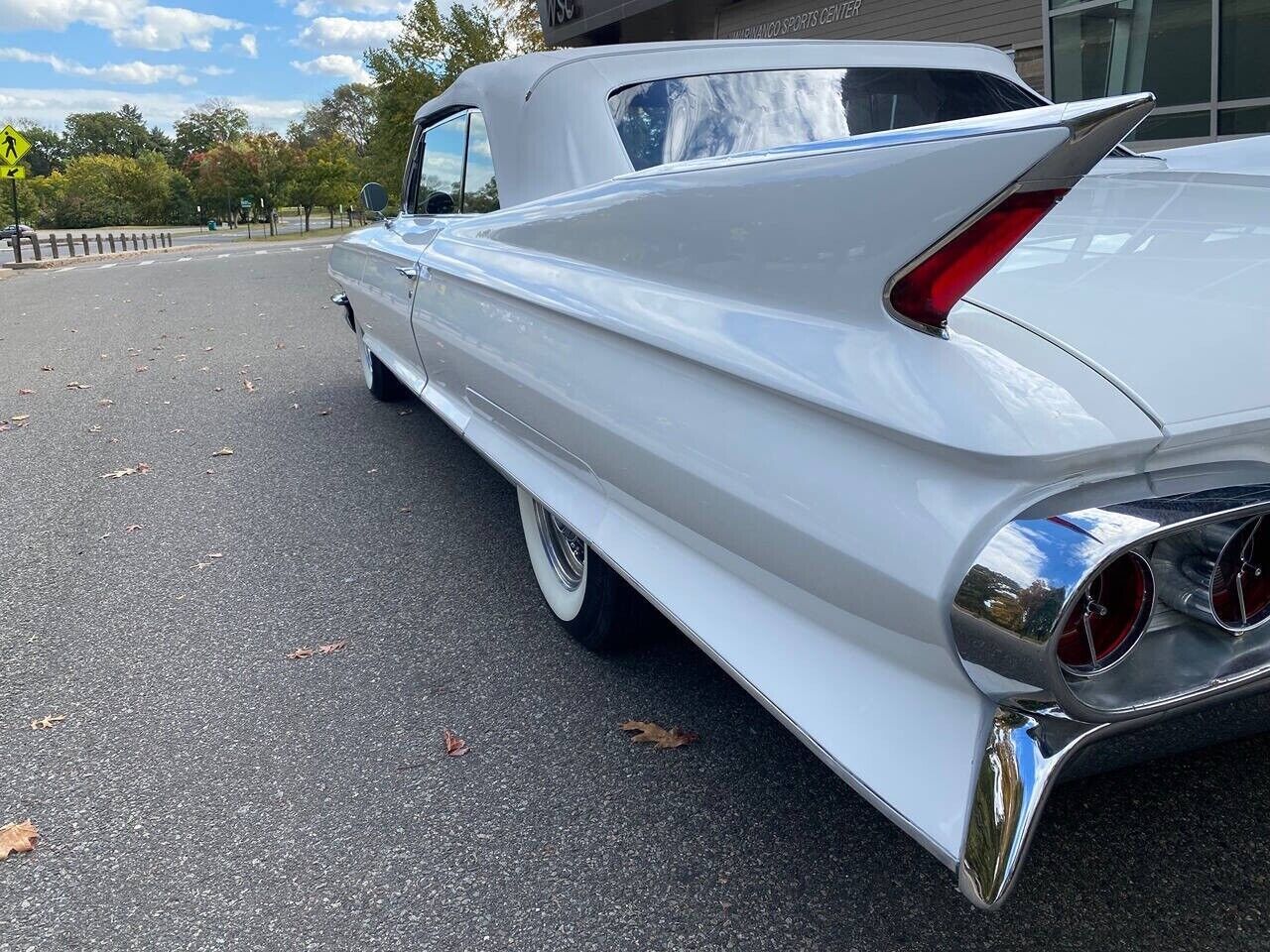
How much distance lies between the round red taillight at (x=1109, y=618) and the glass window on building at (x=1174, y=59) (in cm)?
806

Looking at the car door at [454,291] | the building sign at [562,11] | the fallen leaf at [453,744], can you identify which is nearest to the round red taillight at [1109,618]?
the fallen leaf at [453,744]

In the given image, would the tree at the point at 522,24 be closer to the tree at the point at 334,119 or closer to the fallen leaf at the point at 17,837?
the fallen leaf at the point at 17,837

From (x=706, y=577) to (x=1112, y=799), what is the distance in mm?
1056

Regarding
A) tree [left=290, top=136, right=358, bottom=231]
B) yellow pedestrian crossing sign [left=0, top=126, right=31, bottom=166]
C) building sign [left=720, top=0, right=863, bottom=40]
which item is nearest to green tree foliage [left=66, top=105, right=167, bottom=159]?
tree [left=290, top=136, right=358, bottom=231]

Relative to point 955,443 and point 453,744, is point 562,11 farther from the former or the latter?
point 955,443

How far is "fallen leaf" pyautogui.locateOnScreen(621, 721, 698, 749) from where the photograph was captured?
99.6 inches

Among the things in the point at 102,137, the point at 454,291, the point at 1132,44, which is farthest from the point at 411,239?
the point at 102,137

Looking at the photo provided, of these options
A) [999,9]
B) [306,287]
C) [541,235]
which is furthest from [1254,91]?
[306,287]

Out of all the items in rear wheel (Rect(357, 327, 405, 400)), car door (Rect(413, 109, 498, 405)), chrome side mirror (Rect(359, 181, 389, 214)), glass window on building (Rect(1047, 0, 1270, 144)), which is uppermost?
glass window on building (Rect(1047, 0, 1270, 144))

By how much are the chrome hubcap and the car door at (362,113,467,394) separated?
121cm

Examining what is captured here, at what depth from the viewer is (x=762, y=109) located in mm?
2826

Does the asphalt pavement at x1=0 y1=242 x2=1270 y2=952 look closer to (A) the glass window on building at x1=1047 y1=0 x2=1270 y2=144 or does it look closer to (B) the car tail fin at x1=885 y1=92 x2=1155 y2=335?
(B) the car tail fin at x1=885 y1=92 x2=1155 y2=335

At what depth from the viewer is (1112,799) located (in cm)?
217

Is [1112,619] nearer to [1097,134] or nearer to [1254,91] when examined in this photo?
[1097,134]
